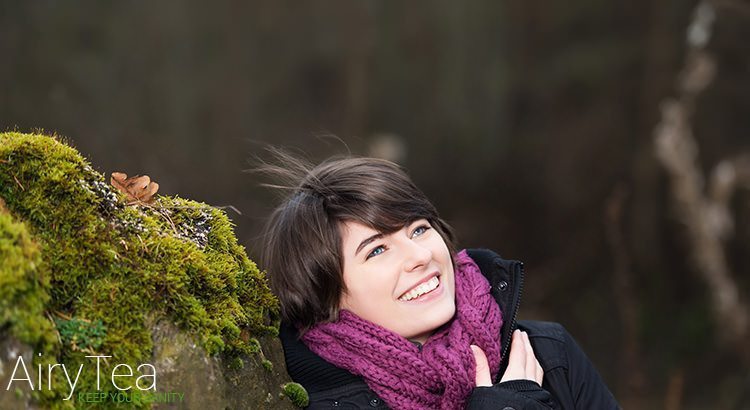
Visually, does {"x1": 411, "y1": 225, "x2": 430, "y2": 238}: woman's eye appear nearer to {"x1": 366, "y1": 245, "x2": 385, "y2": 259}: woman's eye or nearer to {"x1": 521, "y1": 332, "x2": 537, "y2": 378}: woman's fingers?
{"x1": 366, "y1": 245, "x2": 385, "y2": 259}: woman's eye

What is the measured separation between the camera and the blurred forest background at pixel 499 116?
303 inches

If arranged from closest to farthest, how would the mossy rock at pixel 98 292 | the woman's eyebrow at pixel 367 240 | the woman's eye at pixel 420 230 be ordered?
1. the mossy rock at pixel 98 292
2. the woman's eyebrow at pixel 367 240
3. the woman's eye at pixel 420 230

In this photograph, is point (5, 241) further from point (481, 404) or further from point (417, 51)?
point (417, 51)

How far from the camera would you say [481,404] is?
2.36m

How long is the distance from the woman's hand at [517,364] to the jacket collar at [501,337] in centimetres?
3

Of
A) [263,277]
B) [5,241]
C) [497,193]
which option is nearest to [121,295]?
[5,241]

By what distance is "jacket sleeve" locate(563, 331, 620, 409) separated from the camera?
268cm

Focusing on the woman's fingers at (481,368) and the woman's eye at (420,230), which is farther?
the woman's eye at (420,230)

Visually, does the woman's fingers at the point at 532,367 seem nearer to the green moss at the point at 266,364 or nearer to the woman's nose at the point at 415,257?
the woman's nose at the point at 415,257

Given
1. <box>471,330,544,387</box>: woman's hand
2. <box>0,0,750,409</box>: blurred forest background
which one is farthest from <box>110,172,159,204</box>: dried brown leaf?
<box>0,0,750,409</box>: blurred forest background

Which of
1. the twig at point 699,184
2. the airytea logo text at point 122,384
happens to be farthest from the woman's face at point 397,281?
the twig at point 699,184

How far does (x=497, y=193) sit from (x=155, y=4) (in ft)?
13.2

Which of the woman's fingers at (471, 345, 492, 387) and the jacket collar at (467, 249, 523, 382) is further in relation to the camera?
the jacket collar at (467, 249, 523, 382)

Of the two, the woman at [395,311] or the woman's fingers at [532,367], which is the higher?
the woman at [395,311]
